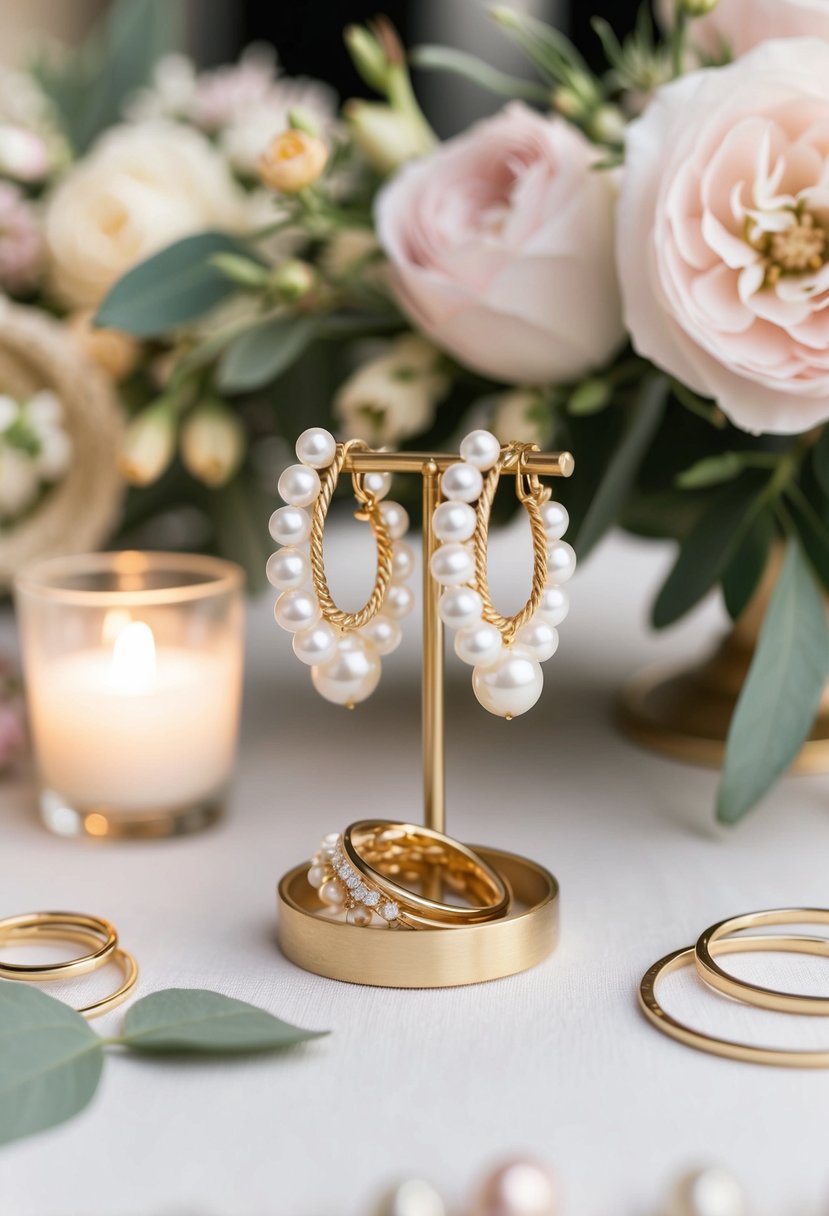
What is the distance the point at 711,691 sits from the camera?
74cm

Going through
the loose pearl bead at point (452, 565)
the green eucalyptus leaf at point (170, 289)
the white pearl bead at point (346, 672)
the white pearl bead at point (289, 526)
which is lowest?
the white pearl bead at point (346, 672)

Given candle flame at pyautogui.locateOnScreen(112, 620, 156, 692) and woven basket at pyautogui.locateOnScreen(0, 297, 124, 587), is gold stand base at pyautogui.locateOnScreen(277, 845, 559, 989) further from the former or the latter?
woven basket at pyautogui.locateOnScreen(0, 297, 124, 587)

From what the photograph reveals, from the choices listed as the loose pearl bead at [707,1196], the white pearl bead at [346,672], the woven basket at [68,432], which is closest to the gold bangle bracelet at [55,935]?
the white pearl bead at [346,672]

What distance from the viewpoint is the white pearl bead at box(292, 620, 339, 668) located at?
1.62ft

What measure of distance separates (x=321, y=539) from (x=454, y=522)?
6cm

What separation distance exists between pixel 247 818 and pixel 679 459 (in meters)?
0.28

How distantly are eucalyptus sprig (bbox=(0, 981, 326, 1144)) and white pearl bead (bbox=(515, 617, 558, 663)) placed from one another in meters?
0.15

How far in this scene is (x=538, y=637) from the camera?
479mm

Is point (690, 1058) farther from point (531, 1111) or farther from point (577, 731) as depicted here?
point (577, 731)

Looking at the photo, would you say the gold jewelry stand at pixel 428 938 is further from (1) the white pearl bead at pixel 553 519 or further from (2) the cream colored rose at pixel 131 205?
(2) the cream colored rose at pixel 131 205

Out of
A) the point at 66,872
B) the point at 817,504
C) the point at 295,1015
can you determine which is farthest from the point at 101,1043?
the point at 817,504

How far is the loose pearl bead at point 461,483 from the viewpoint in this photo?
0.46 meters

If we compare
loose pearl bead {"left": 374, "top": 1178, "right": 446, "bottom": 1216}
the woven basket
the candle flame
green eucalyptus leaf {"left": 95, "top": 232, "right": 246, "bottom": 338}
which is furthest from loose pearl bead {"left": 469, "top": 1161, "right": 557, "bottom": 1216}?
the woven basket

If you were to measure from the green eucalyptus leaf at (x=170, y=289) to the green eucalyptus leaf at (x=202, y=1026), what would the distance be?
Result: 0.34 meters
